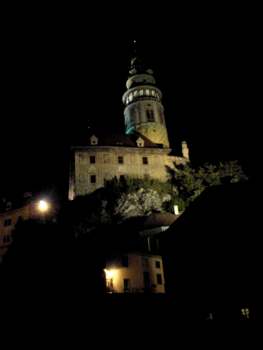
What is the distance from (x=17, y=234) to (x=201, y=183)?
24942 millimetres

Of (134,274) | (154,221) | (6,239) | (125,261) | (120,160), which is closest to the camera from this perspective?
(134,274)

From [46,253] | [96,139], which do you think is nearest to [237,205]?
[46,253]

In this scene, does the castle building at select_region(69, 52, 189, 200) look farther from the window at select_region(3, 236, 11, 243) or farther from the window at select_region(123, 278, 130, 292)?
the window at select_region(123, 278, 130, 292)

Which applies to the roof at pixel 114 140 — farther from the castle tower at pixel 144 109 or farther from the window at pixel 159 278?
the window at pixel 159 278

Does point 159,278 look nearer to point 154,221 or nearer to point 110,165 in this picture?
point 154,221

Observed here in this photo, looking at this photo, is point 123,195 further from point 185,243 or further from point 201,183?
point 185,243

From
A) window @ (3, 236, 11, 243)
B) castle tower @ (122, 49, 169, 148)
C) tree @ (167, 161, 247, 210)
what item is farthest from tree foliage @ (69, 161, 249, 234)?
castle tower @ (122, 49, 169, 148)

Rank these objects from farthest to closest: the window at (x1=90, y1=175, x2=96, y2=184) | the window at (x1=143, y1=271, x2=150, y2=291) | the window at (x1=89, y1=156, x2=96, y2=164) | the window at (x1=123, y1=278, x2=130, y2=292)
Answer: the window at (x1=89, y1=156, x2=96, y2=164) < the window at (x1=90, y1=175, x2=96, y2=184) < the window at (x1=143, y1=271, x2=150, y2=291) < the window at (x1=123, y1=278, x2=130, y2=292)

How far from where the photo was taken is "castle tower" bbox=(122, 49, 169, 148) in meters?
62.8

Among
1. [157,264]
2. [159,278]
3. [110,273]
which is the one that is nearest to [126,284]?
[110,273]

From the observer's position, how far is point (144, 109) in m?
65.1

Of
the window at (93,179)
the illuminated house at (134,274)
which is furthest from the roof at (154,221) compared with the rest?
the window at (93,179)

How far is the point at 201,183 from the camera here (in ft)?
161

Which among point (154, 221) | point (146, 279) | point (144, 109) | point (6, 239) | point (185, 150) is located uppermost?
point (144, 109)
